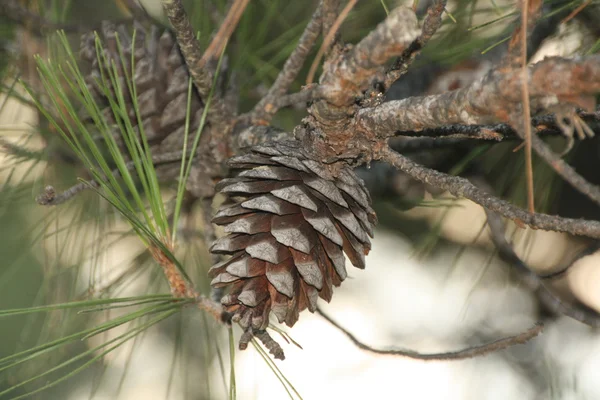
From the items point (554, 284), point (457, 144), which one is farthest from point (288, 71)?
point (554, 284)

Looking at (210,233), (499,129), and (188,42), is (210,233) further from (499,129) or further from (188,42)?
(499,129)

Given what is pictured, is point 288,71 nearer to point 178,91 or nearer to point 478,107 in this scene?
point 178,91

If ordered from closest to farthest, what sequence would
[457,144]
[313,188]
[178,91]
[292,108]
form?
[313,188] → [178,91] → [457,144] → [292,108]

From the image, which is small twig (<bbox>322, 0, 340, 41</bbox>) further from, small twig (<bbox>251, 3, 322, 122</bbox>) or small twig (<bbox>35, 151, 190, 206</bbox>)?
small twig (<bbox>35, 151, 190, 206</bbox>)

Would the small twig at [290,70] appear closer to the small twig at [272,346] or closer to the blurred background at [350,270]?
the blurred background at [350,270]

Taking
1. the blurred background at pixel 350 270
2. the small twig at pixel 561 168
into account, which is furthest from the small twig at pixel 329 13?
the blurred background at pixel 350 270

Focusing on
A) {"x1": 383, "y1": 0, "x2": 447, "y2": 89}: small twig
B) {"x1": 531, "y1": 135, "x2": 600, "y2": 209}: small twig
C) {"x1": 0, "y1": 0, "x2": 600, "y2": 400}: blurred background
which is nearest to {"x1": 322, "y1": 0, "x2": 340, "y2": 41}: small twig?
{"x1": 383, "y1": 0, "x2": 447, "y2": 89}: small twig

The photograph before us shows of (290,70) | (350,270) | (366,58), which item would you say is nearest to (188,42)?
(290,70)
